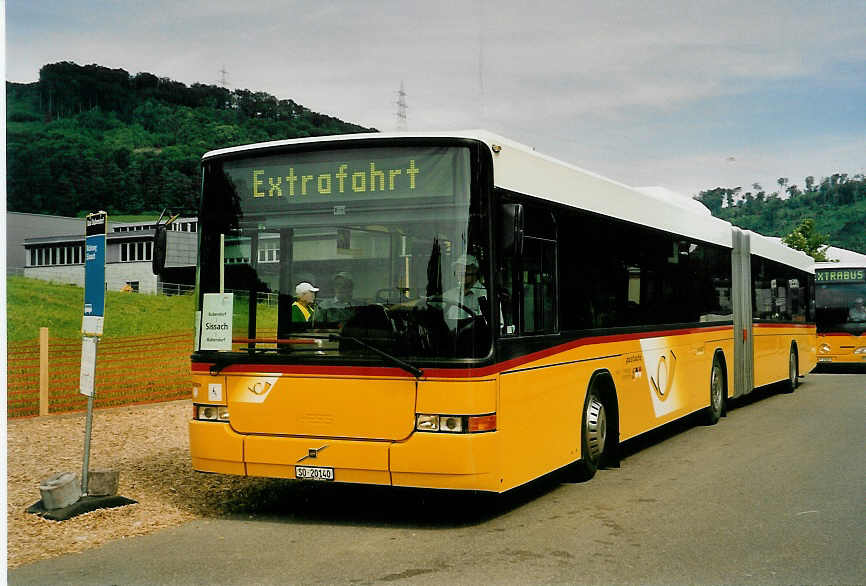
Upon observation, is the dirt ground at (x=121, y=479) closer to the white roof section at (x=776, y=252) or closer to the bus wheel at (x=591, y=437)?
the bus wheel at (x=591, y=437)

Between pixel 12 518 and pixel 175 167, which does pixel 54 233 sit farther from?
pixel 12 518

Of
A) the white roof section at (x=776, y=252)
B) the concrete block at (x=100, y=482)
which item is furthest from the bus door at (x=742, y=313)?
the concrete block at (x=100, y=482)

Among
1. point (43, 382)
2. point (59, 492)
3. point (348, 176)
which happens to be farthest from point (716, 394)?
point (43, 382)

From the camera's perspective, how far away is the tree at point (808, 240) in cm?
7075

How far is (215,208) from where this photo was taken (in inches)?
330

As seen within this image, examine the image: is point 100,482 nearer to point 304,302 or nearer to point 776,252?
point 304,302

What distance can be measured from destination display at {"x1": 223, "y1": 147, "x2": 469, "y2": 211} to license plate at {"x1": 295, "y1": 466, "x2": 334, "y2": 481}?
212cm

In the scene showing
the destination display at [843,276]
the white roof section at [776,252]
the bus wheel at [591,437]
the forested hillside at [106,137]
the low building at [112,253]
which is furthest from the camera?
the low building at [112,253]

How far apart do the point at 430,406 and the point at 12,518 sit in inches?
150

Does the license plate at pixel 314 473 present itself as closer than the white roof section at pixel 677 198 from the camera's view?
Yes

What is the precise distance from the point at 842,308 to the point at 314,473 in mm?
24349

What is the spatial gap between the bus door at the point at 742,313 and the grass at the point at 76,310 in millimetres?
19091

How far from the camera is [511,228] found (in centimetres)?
761

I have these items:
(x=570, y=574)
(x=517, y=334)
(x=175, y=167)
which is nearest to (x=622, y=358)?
(x=517, y=334)
